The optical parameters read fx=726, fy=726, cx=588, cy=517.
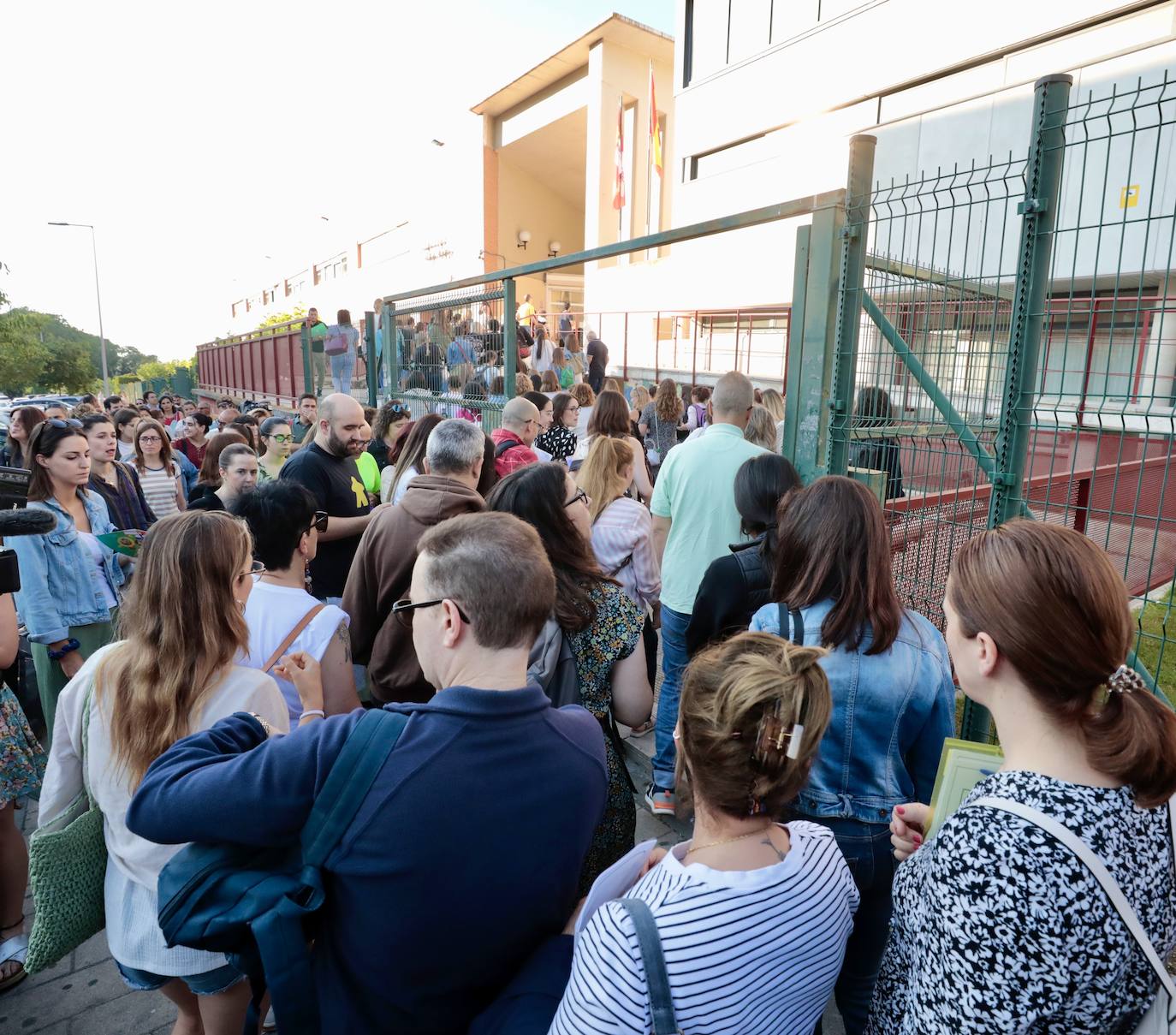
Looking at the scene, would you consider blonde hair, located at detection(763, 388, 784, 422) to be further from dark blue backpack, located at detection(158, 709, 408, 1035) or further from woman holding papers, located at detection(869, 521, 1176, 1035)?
dark blue backpack, located at detection(158, 709, 408, 1035)

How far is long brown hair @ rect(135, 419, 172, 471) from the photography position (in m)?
6.02

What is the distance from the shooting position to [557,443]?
6191mm

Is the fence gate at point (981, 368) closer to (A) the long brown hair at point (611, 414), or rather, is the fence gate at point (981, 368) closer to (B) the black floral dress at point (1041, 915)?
(B) the black floral dress at point (1041, 915)

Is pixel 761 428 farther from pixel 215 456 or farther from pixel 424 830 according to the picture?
pixel 424 830

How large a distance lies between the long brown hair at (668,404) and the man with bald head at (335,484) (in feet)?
14.8

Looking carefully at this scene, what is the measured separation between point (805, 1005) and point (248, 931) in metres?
1.04

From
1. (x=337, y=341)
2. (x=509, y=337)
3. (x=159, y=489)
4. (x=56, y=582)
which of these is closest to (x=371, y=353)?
(x=337, y=341)

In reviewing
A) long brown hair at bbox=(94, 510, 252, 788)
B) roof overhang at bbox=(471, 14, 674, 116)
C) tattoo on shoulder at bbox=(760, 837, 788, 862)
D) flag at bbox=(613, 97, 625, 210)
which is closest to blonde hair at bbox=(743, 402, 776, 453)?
long brown hair at bbox=(94, 510, 252, 788)

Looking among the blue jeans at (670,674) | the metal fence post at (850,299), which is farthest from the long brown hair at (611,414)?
the metal fence post at (850,299)

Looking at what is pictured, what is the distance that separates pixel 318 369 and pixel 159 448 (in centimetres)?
528

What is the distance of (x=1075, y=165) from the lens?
36.7 feet

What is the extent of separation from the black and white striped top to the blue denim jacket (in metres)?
0.68

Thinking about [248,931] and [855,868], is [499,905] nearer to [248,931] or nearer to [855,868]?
[248,931]

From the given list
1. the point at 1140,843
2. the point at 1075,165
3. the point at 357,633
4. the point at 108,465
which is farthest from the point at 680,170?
the point at 1140,843
